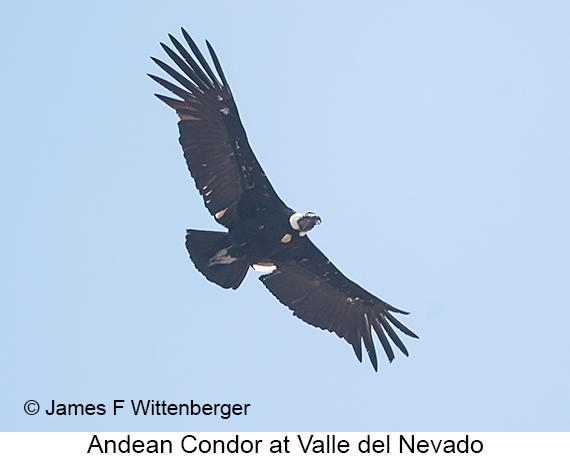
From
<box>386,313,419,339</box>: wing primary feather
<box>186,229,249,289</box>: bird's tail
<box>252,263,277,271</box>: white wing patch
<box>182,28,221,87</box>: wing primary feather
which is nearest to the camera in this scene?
<box>182,28,221,87</box>: wing primary feather

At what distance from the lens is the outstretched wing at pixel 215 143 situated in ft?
62.2

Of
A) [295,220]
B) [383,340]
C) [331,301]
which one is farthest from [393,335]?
[295,220]

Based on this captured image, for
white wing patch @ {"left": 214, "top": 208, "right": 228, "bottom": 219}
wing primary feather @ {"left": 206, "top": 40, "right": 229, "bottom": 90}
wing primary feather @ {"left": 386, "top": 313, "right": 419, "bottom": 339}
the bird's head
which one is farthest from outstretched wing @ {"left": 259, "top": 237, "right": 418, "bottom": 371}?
wing primary feather @ {"left": 206, "top": 40, "right": 229, "bottom": 90}

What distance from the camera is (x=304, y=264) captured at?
21.0 m

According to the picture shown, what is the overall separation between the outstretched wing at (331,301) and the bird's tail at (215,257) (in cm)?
144

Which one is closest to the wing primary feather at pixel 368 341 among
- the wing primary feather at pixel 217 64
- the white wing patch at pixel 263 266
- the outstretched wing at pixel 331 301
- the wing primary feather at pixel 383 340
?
the outstretched wing at pixel 331 301

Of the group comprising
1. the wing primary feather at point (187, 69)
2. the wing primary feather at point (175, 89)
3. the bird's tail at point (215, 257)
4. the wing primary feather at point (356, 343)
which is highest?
the wing primary feather at point (187, 69)

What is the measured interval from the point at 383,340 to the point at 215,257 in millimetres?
4045

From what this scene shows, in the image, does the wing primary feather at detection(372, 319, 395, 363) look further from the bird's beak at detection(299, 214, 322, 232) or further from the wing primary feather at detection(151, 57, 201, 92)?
the wing primary feather at detection(151, 57, 201, 92)

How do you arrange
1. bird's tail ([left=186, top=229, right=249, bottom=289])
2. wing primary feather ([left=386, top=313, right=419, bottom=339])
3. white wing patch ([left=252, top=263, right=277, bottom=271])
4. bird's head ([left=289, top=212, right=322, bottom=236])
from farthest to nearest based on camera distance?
wing primary feather ([left=386, top=313, right=419, bottom=339]) < white wing patch ([left=252, top=263, right=277, bottom=271]) < bird's head ([left=289, top=212, right=322, bottom=236]) < bird's tail ([left=186, top=229, right=249, bottom=289])

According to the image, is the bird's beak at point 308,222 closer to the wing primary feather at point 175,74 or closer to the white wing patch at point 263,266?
the white wing patch at point 263,266

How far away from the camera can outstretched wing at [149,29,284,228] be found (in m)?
19.0
